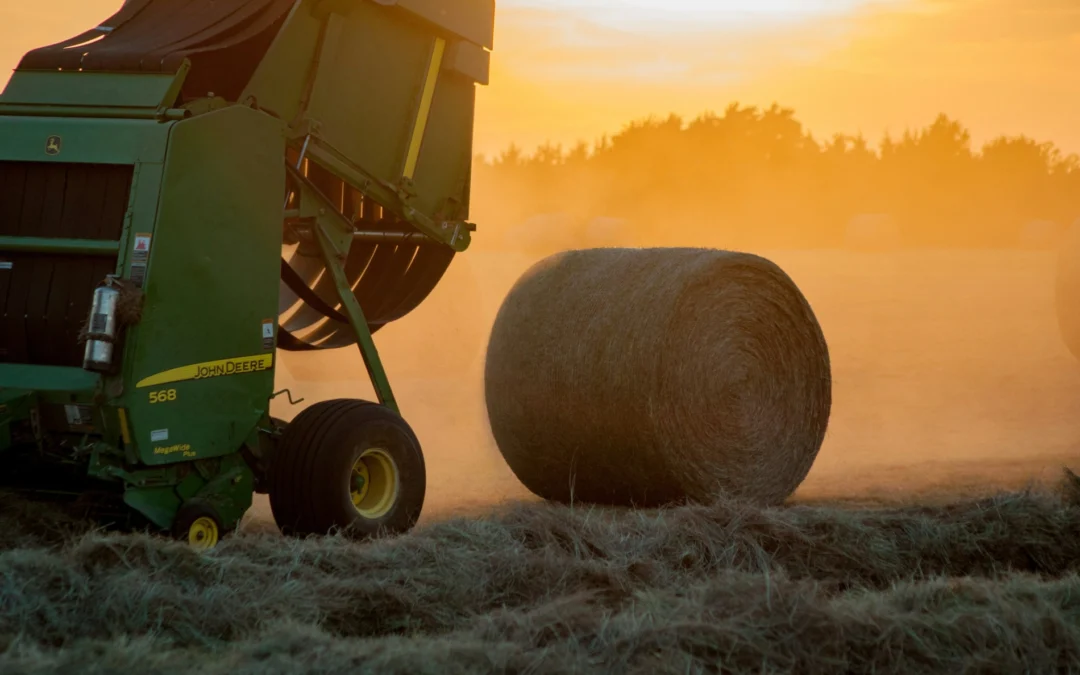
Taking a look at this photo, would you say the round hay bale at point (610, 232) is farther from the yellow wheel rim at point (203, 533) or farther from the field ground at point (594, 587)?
the yellow wheel rim at point (203, 533)

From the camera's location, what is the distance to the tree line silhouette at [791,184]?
68.1ft

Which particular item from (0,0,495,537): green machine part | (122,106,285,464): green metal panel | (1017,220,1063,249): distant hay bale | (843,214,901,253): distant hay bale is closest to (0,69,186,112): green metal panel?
(0,0,495,537): green machine part

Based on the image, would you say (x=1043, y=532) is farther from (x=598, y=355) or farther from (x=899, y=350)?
(x=899, y=350)

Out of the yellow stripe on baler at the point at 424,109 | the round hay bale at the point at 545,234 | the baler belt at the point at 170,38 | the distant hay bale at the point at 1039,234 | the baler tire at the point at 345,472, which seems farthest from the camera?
the distant hay bale at the point at 1039,234

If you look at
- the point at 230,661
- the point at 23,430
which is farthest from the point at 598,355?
the point at 230,661

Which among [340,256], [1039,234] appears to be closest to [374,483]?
[340,256]

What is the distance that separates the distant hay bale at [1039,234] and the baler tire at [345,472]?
15797 mm

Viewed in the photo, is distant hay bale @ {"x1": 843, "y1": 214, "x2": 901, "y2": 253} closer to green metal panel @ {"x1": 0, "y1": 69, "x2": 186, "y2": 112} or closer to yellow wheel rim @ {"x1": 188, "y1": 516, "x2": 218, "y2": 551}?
green metal panel @ {"x1": 0, "y1": 69, "x2": 186, "y2": 112}

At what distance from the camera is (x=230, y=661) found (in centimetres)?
477

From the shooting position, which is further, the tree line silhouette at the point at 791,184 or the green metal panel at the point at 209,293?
the tree line silhouette at the point at 791,184

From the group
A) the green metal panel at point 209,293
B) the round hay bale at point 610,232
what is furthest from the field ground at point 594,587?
the round hay bale at point 610,232

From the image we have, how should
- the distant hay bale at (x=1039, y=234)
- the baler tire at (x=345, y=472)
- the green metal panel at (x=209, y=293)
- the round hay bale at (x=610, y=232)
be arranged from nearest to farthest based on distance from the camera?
1. the green metal panel at (x=209, y=293)
2. the baler tire at (x=345, y=472)
3. the round hay bale at (x=610, y=232)
4. the distant hay bale at (x=1039, y=234)

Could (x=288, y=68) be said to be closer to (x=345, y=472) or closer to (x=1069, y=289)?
(x=345, y=472)

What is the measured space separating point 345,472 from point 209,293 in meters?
1.10
